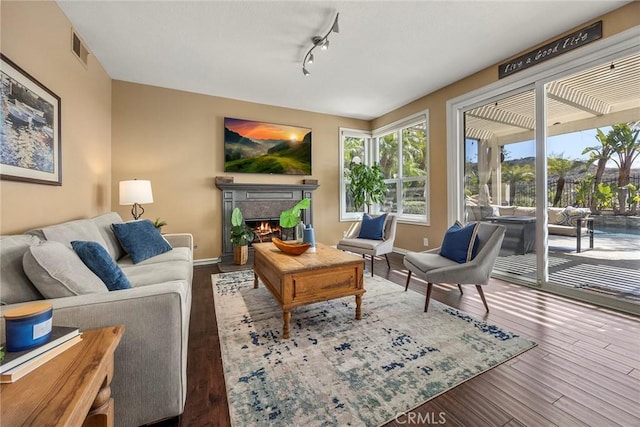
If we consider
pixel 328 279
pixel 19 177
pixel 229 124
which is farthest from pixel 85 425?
pixel 229 124

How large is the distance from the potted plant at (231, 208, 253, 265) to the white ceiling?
1.97 metres

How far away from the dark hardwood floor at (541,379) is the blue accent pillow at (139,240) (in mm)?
773

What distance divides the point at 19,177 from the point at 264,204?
3.04 m

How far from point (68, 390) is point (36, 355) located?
0.23m

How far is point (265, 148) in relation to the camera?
465 centimetres

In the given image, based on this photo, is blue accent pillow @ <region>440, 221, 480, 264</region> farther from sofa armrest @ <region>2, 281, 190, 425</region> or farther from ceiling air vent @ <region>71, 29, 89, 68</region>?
ceiling air vent @ <region>71, 29, 89, 68</region>

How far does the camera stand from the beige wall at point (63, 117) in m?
1.79

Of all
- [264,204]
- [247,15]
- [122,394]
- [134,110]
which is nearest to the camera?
[122,394]

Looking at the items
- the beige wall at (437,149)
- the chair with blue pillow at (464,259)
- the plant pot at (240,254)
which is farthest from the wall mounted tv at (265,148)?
the chair with blue pillow at (464,259)

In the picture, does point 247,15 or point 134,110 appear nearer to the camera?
point 247,15

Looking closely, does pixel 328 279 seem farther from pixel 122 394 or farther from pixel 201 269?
pixel 201 269

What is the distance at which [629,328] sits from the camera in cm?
209

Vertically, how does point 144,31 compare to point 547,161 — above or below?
above

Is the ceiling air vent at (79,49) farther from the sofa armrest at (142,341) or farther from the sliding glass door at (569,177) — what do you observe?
the sliding glass door at (569,177)
